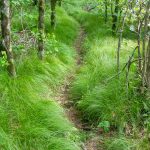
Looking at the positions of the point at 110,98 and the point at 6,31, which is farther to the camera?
the point at 110,98

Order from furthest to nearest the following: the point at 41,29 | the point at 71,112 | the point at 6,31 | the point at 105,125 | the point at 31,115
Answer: the point at 41,29 → the point at 71,112 → the point at 6,31 → the point at 105,125 → the point at 31,115

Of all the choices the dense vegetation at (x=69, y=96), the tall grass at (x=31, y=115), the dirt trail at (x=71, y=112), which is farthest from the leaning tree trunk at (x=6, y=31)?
the dirt trail at (x=71, y=112)

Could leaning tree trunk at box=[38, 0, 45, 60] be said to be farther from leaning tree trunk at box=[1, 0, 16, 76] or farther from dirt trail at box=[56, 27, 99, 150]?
leaning tree trunk at box=[1, 0, 16, 76]

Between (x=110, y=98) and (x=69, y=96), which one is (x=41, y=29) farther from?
(x=110, y=98)

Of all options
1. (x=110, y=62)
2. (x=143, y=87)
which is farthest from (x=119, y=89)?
(x=110, y=62)

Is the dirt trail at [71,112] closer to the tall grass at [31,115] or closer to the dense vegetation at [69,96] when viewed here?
the dense vegetation at [69,96]

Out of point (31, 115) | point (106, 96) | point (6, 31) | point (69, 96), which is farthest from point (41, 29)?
point (31, 115)

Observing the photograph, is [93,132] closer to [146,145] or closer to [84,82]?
[146,145]

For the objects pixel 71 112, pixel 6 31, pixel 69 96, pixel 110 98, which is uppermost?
pixel 6 31

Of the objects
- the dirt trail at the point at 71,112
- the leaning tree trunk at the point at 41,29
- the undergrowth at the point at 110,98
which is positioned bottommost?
the dirt trail at the point at 71,112

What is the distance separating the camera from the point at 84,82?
776 centimetres

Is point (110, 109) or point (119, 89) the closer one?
point (110, 109)

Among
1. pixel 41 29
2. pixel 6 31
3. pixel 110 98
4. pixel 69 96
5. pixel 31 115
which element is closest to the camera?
pixel 31 115

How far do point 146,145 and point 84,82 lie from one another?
114 inches
